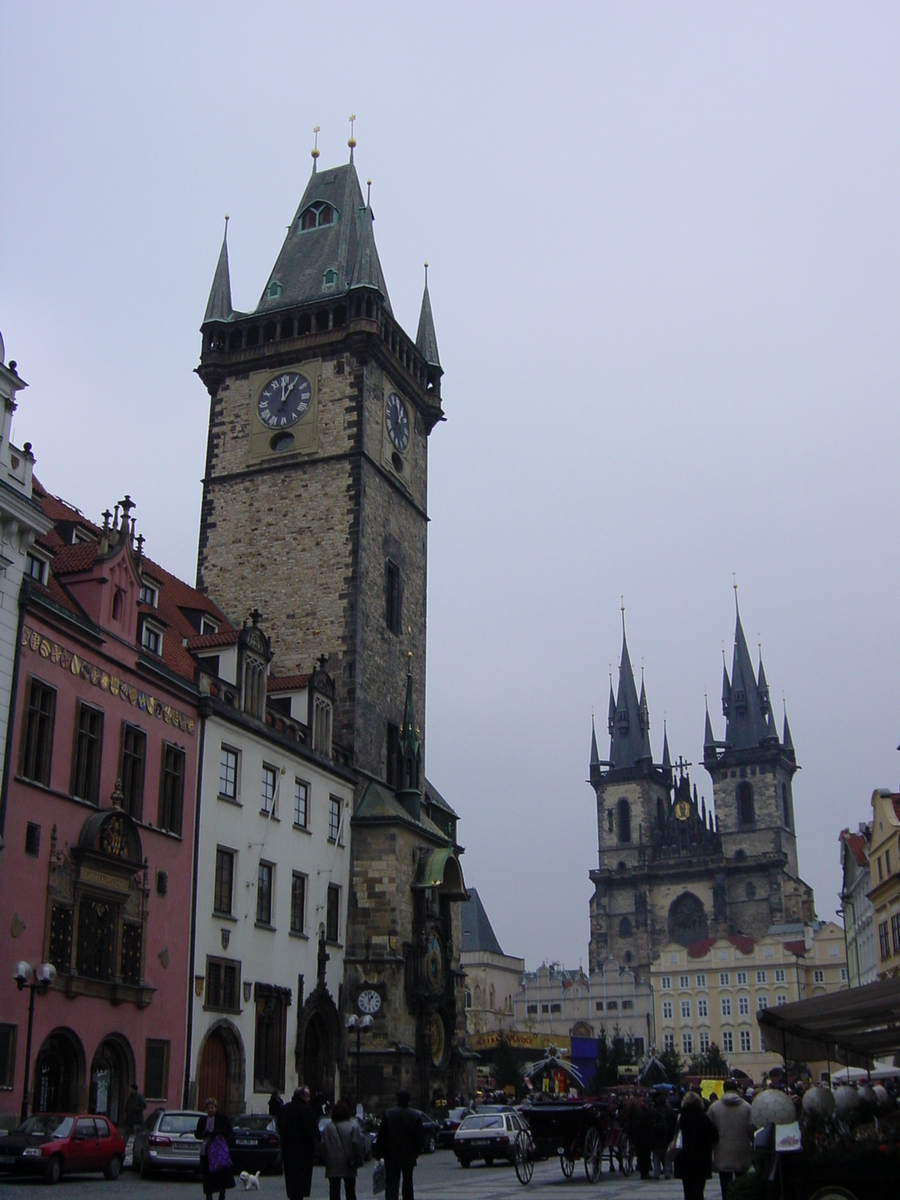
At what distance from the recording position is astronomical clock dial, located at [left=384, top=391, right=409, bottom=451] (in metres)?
47.9

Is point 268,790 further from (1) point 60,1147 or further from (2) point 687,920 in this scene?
(2) point 687,920

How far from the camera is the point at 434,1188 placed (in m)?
21.4

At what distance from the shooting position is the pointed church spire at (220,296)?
49.1m

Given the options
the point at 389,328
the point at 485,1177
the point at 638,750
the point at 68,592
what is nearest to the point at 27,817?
the point at 68,592

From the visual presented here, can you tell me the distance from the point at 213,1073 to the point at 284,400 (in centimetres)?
2386

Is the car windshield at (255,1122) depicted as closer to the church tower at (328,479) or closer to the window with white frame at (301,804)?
the window with white frame at (301,804)

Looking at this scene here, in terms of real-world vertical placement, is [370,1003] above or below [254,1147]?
above

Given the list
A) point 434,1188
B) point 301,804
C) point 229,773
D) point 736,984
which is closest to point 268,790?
point 301,804

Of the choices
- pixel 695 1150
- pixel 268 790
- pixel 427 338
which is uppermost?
pixel 427 338

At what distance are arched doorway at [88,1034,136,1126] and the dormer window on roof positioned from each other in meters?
34.8

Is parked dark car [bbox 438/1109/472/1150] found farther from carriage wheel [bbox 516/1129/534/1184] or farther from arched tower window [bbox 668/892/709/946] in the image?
arched tower window [bbox 668/892/709/946]

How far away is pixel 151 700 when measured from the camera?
30.7 meters

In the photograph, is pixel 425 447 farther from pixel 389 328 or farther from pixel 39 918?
pixel 39 918

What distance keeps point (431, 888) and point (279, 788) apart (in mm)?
7550
